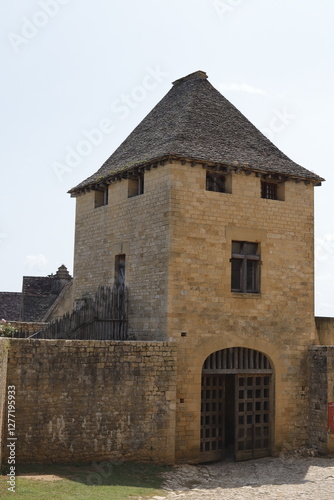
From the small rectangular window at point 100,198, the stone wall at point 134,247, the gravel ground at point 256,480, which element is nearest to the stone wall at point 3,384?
the gravel ground at point 256,480

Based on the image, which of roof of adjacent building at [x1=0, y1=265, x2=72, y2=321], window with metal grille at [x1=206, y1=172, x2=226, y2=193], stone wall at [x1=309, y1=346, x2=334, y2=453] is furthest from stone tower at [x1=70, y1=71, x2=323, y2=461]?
roof of adjacent building at [x1=0, y1=265, x2=72, y2=321]

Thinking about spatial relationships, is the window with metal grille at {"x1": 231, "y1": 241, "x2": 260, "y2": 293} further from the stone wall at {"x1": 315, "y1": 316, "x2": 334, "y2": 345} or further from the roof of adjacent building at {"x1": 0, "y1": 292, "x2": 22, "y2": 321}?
the roof of adjacent building at {"x1": 0, "y1": 292, "x2": 22, "y2": 321}

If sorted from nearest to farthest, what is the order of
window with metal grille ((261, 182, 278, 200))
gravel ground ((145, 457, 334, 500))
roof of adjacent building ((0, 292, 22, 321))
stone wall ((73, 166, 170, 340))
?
gravel ground ((145, 457, 334, 500))
stone wall ((73, 166, 170, 340))
window with metal grille ((261, 182, 278, 200))
roof of adjacent building ((0, 292, 22, 321))

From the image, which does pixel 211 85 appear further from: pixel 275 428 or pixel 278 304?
pixel 275 428

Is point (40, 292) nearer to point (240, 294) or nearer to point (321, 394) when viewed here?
point (240, 294)

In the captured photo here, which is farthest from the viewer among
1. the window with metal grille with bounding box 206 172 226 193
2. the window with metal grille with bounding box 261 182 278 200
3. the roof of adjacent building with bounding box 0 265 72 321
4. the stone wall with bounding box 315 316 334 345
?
the roof of adjacent building with bounding box 0 265 72 321

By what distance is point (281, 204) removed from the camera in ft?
59.4

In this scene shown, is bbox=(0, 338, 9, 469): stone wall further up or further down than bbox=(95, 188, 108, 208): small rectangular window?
further down

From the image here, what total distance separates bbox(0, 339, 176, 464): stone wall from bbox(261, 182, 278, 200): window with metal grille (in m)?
5.86

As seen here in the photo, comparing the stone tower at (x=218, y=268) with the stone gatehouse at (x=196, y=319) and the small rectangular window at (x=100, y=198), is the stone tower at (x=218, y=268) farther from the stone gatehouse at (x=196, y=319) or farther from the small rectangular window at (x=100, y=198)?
the small rectangular window at (x=100, y=198)

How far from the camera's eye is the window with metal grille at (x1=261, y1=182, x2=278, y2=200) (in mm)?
18203

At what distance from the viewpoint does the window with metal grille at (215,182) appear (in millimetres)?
17203

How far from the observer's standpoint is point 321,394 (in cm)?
1736

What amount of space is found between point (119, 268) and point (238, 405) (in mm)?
5454
